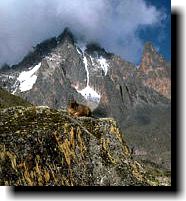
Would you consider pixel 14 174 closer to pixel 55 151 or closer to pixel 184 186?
pixel 55 151

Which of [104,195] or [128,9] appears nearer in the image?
[104,195]

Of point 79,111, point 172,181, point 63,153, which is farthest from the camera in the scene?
point 172,181

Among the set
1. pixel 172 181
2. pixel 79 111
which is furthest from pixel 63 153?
pixel 172 181

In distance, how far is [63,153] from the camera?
771 cm

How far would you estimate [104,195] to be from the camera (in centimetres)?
809

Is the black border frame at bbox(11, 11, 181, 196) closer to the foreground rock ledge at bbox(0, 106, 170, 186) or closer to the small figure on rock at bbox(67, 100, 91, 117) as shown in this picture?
the foreground rock ledge at bbox(0, 106, 170, 186)

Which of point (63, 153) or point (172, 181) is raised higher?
point (63, 153)

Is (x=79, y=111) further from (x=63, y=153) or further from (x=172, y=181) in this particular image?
(x=172, y=181)

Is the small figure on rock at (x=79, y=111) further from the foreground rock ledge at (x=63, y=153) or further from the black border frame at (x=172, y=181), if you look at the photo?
the black border frame at (x=172, y=181)

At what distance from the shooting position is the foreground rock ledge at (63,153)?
24.8 ft

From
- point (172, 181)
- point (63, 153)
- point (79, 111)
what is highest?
point (79, 111)

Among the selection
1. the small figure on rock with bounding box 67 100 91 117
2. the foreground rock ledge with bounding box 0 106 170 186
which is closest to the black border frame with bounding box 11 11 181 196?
the foreground rock ledge with bounding box 0 106 170 186

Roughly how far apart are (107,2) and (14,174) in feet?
15.3

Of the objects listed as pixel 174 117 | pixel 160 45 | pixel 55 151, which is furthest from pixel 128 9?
pixel 55 151
